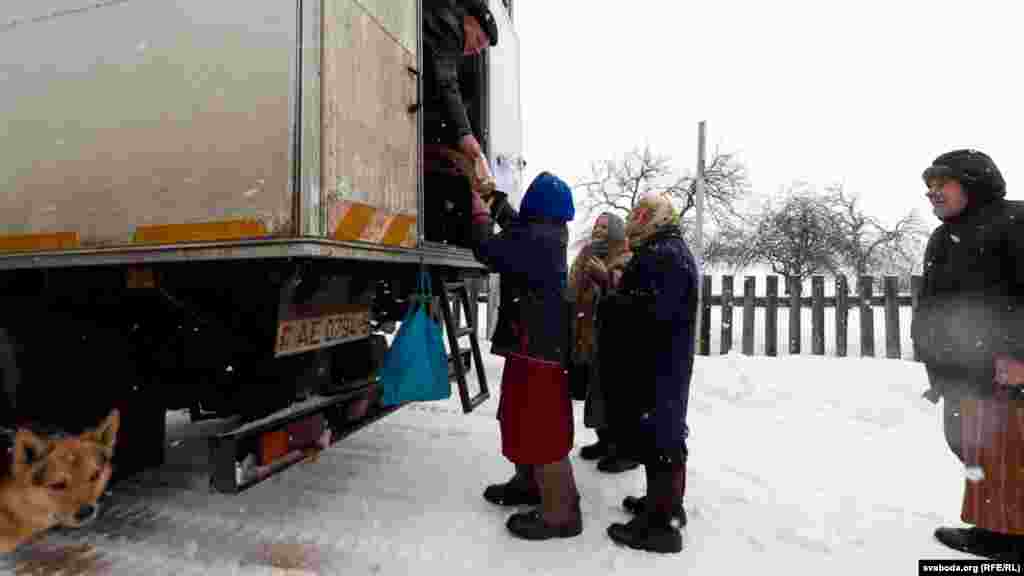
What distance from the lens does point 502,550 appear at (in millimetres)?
2518

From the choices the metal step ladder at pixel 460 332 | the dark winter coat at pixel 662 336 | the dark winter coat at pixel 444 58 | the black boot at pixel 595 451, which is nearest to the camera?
the dark winter coat at pixel 662 336

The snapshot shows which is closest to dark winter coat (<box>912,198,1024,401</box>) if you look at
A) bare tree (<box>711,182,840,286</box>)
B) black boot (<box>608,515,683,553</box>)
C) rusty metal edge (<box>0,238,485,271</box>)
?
black boot (<box>608,515,683,553</box>)

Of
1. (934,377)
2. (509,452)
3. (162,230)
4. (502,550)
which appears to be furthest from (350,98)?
(934,377)

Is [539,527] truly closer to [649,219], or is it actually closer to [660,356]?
[660,356]

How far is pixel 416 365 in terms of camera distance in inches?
104

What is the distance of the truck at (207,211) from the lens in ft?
7.00

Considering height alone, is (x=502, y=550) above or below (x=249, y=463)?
below

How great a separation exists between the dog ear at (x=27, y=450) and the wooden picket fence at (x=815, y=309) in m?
8.99

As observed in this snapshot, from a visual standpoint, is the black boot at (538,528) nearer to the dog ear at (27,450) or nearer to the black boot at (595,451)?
the black boot at (595,451)

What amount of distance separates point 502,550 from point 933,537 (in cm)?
214

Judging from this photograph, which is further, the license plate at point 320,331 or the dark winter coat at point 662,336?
the dark winter coat at point 662,336

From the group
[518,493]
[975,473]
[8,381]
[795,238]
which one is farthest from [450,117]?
[795,238]

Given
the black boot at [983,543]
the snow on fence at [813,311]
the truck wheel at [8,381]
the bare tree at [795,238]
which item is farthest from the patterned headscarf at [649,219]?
the bare tree at [795,238]

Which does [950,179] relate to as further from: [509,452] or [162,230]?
[162,230]
